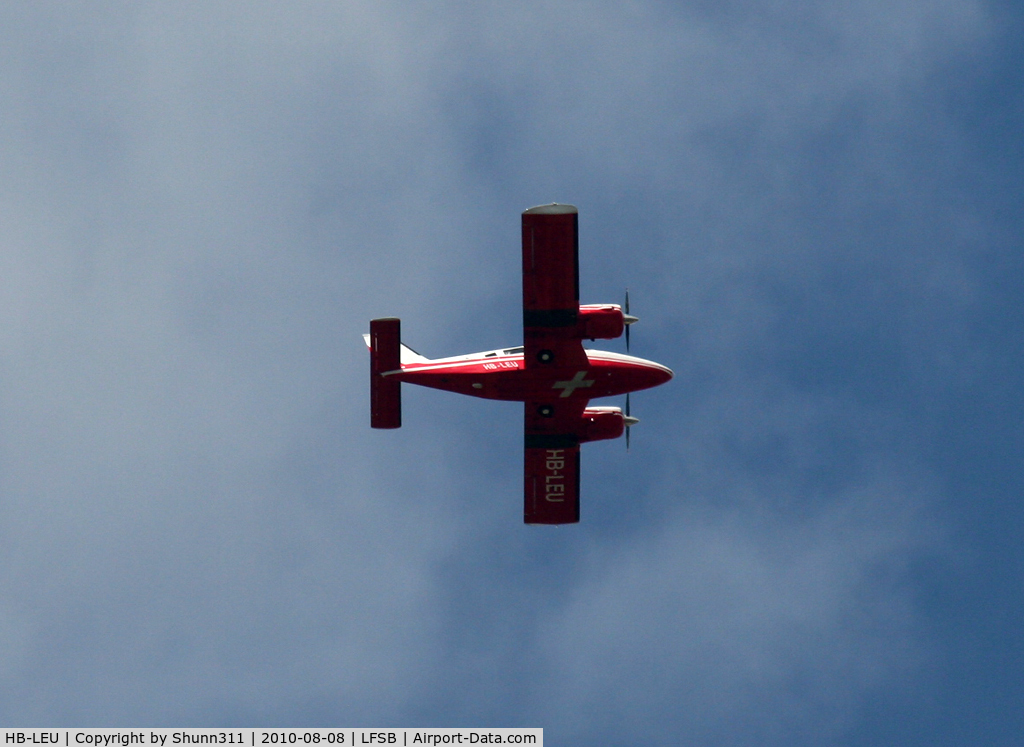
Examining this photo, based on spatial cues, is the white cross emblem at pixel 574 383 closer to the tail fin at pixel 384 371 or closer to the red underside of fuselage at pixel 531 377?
the red underside of fuselage at pixel 531 377

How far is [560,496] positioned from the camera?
189ft

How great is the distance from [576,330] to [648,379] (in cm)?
412

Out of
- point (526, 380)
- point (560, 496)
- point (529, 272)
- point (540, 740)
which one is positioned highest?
point (529, 272)

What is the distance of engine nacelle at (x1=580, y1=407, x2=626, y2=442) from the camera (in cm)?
5653

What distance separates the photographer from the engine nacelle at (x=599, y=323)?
52.3 metres

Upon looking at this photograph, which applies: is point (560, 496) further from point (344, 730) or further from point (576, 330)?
point (344, 730)

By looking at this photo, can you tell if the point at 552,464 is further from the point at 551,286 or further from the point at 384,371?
the point at 551,286

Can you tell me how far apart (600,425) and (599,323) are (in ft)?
19.7

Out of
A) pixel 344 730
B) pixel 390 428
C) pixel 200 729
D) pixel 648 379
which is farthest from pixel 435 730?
pixel 648 379

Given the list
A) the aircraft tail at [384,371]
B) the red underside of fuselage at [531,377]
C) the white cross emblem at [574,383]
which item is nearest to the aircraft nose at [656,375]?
the red underside of fuselage at [531,377]

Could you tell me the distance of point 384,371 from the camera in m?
54.1

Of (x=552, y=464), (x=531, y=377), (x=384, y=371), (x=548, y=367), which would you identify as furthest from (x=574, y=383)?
(x=384, y=371)

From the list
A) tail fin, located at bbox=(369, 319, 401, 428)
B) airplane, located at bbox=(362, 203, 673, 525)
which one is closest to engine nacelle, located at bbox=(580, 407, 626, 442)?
airplane, located at bbox=(362, 203, 673, 525)

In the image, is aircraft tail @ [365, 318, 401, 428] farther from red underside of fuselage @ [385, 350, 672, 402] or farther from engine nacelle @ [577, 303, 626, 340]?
engine nacelle @ [577, 303, 626, 340]
